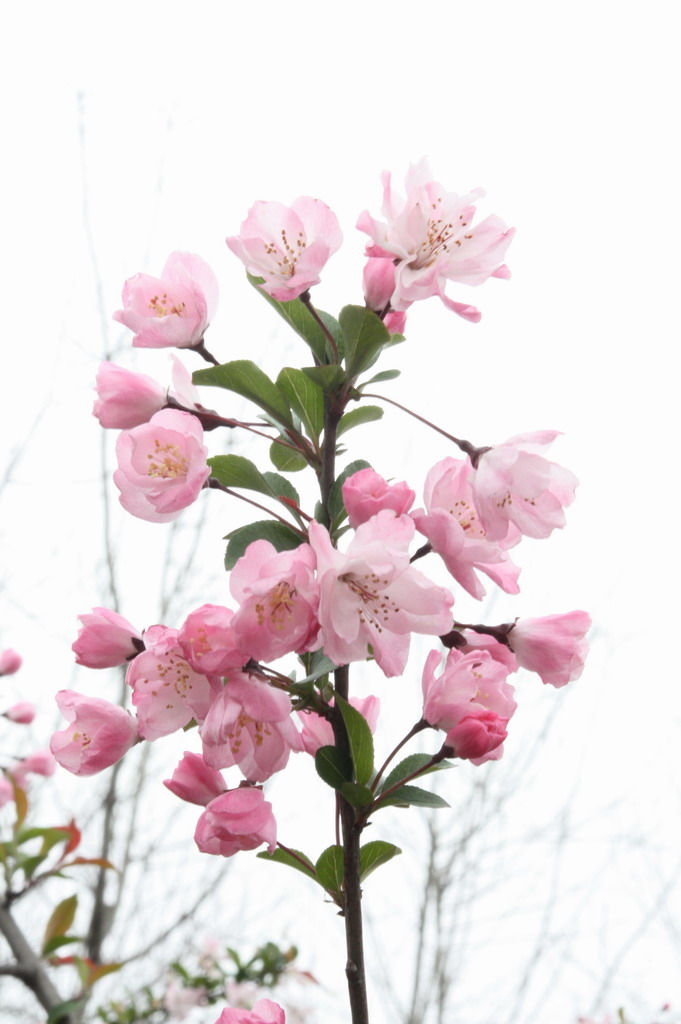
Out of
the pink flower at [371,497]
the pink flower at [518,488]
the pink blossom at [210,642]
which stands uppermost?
the pink flower at [518,488]

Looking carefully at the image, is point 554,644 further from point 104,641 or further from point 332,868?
point 104,641

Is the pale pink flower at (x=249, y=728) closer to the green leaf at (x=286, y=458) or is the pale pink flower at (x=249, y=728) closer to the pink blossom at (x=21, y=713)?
the green leaf at (x=286, y=458)

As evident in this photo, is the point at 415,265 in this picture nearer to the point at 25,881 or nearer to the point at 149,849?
the point at 25,881

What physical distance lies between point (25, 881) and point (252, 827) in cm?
156

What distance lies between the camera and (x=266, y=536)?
95cm

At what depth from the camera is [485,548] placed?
2.94 feet

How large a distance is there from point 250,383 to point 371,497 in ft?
0.80

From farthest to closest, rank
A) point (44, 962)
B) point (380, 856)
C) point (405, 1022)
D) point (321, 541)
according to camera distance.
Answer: point (405, 1022), point (44, 962), point (380, 856), point (321, 541)

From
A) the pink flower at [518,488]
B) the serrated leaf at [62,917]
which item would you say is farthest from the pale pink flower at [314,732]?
the serrated leaf at [62,917]

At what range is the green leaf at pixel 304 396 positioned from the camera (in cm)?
100

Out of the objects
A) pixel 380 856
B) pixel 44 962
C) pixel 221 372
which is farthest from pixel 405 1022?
pixel 221 372

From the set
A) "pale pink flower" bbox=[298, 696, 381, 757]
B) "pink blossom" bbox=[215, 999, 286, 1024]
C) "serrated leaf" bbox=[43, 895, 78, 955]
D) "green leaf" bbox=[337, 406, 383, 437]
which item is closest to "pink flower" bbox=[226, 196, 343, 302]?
"green leaf" bbox=[337, 406, 383, 437]

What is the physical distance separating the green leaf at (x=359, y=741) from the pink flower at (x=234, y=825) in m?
0.10

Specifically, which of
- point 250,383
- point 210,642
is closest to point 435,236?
point 250,383
